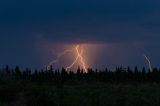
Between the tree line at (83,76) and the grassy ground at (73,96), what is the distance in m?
10.9

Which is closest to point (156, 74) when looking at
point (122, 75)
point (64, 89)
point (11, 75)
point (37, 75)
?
point (122, 75)

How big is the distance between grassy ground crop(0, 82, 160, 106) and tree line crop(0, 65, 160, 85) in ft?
35.7

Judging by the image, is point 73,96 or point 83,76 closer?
point 73,96

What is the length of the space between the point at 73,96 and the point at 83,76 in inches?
1050

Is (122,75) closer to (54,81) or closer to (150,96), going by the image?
(54,81)

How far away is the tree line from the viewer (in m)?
76.8

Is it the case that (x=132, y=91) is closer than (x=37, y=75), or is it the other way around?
(x=132, y=91)

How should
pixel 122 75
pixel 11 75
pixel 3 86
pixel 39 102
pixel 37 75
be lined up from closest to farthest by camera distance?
pixel 39 102
pixel 3 86
pixel 11 75
pixel 37 75
pixel 122 75

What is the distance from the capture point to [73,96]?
5925 cm

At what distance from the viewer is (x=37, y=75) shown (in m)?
82.1

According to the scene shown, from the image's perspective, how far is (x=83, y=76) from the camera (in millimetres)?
85875

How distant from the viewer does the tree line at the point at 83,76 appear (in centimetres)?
7681

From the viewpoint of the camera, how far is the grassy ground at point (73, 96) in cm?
5819

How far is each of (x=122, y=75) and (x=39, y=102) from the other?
32.6 m
